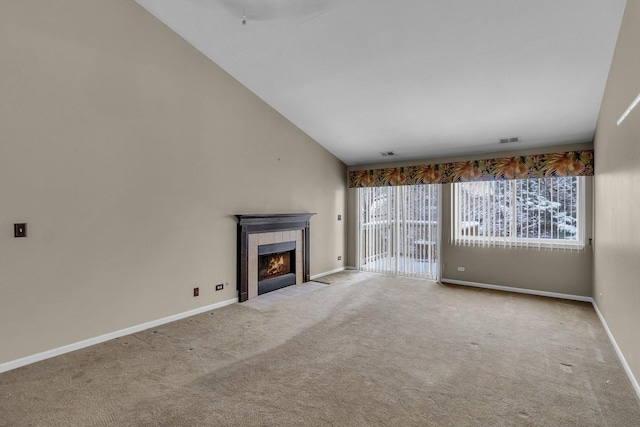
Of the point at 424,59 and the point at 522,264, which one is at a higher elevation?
the point at 424,59

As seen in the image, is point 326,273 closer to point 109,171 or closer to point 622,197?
point 109,171

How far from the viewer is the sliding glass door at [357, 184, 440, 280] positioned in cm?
600

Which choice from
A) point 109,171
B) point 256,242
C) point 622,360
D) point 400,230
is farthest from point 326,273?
point 622,360

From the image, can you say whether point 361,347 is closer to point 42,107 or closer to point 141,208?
point 141,208

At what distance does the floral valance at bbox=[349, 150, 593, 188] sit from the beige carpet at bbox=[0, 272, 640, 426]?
82.9 inches

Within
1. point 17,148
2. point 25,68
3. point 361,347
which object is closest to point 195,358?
point 361,347

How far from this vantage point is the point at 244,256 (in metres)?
4.61

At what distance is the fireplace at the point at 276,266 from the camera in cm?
500

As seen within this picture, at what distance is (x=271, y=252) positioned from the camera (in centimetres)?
511

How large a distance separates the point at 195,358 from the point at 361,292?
2916 mm

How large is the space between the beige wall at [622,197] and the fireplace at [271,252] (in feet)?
13.2

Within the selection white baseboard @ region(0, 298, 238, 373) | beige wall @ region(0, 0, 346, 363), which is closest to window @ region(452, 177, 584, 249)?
beige wall @ region(0, 0, 346, 363)

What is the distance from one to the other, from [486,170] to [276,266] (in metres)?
3.88

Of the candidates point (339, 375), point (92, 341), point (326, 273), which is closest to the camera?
point (339, 375)
